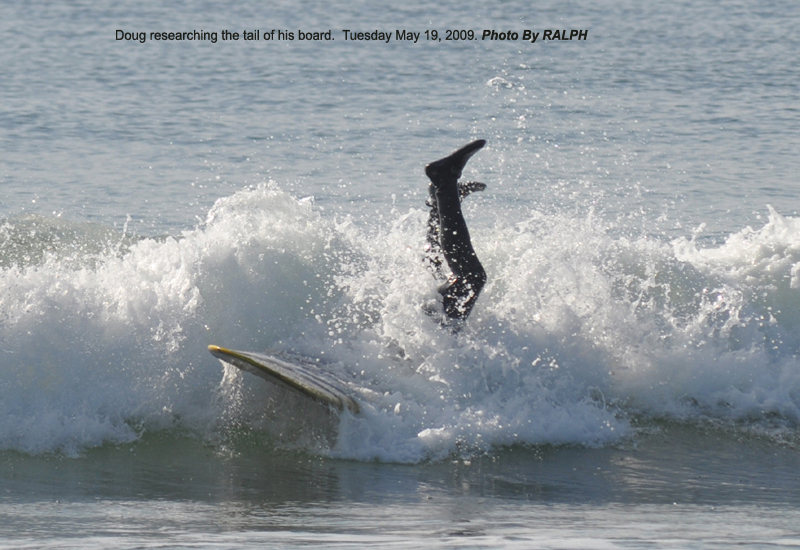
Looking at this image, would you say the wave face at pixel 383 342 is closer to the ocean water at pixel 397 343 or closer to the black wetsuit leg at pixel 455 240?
the ocean water at pixel 397 343

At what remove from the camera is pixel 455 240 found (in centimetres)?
714

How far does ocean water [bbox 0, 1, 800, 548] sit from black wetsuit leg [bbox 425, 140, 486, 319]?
258 mm

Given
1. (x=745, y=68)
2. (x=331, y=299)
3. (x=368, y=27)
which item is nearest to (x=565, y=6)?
(x=368, y=27)

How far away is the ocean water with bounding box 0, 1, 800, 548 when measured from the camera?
18.1ft

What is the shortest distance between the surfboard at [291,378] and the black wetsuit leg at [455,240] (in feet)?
3.85

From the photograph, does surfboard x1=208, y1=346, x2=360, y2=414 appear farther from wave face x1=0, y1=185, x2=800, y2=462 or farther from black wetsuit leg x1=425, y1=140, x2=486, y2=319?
black wetsuit leg x1=425, y1=140, x2=486, y2=319

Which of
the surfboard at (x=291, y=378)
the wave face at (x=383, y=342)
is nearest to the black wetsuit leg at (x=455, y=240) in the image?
the wave face at (x=383, y=342)

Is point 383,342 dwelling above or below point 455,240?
below

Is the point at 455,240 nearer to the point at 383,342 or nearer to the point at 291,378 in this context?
the point at 383,342

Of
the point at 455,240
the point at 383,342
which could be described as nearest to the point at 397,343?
the point at 383,342

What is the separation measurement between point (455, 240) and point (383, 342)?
3.35ft

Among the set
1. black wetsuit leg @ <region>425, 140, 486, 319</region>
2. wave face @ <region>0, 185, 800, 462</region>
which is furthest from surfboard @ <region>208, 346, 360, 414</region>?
black wetsuit leg @ <region>425, 140, 486, 319</region>

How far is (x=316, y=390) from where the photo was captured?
6.40 metres

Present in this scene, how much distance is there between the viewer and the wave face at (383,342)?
6.90m
